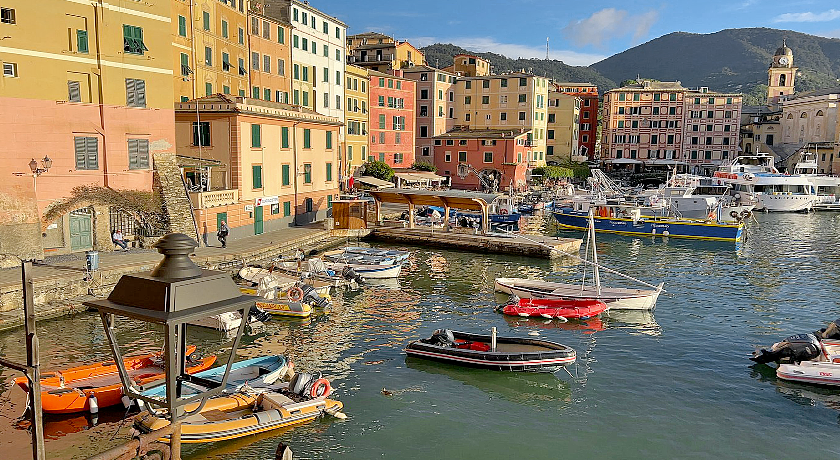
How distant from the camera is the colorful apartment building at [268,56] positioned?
53188 mm

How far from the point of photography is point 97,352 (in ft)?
73.4

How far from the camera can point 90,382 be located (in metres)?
18.2

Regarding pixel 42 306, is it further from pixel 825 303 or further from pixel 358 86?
pixel 358 86

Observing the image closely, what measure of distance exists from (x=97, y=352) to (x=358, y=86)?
2128 inches

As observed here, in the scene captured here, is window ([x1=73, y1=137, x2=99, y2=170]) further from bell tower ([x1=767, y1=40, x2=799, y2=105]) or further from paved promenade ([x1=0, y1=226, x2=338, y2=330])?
bell tower ([x1=767, y1=40, x2=799, y2=105])

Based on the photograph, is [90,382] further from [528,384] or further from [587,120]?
[587,120]

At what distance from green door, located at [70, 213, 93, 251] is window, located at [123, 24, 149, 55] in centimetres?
910

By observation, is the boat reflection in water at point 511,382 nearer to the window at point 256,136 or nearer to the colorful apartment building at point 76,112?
the colorful apartment building at point 76,112

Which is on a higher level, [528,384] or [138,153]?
[138,153]

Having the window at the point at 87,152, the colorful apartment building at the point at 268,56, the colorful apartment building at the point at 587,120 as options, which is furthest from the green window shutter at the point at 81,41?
the colorful apartment building at the point at 587,120

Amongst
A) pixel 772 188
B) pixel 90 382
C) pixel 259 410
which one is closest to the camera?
pixel 259 410

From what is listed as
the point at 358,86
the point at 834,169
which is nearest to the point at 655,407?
the point at 358,86

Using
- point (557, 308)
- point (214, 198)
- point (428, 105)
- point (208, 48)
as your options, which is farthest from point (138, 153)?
point (428, 105)

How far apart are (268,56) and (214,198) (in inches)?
901
